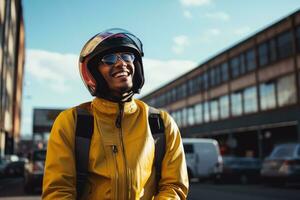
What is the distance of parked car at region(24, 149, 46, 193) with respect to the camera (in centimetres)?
1390

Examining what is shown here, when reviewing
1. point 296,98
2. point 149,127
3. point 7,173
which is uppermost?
point 296,98

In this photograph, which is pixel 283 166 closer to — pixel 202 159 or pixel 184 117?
pixel 202 159

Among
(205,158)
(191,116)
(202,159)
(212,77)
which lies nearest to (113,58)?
(202,159)

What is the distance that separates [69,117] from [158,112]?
0.48 meters

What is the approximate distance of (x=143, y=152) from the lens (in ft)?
6.26

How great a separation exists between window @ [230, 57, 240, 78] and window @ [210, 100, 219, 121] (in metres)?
4.95

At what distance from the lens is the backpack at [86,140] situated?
6.08ft

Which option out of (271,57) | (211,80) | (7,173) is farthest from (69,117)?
(211,80)

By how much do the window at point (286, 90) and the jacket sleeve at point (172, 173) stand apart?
29.7m

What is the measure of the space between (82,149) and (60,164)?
127 mm

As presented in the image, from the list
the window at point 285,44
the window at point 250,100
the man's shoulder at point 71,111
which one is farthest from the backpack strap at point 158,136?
the window at point 250,100

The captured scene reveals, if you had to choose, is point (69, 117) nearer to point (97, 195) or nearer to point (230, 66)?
point (97, 195)

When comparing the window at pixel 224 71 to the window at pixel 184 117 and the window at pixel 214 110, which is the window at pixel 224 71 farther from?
the window at pixel 184 117

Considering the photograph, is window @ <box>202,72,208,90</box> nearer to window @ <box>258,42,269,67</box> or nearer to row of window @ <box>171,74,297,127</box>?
row of window @ <box>171,74,297,127</box>
